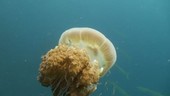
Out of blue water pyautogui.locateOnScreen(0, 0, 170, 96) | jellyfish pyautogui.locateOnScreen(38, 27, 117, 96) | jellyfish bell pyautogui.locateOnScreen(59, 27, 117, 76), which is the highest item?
blue water pyautogui.locateOnScreen(0, 0, 170, 96)

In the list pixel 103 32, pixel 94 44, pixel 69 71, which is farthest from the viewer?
pixel 103 32

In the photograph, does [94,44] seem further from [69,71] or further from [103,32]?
[103,32]

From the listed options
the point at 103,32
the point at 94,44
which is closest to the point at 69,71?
the point at 94,44

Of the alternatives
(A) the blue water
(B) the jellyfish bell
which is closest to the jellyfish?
(B) the jellyfish bell

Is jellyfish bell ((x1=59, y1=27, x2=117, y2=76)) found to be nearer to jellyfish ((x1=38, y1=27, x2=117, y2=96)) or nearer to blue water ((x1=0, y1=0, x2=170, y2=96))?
jellyfish ((x1=38, y1=27, x2=117, y2=96))

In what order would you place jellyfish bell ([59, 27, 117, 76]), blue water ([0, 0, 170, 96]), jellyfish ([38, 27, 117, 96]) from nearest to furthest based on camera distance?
jellyfish ([38, 27, 117, 96]), jellyfish bell ([59, 27, 117, 76]), blue water ([0, 0, 170, 96])

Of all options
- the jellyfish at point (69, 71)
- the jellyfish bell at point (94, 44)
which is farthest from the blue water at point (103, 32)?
the jellyfish at point (69, 71)

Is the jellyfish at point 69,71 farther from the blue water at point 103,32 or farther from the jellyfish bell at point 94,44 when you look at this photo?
the blue water at point 103,32
